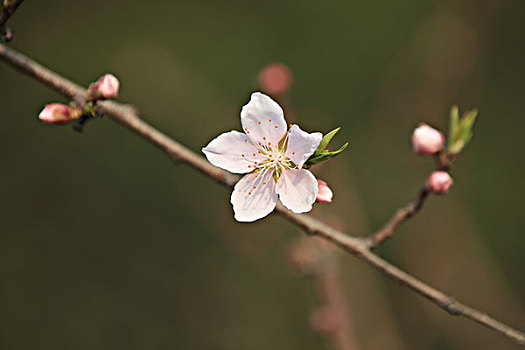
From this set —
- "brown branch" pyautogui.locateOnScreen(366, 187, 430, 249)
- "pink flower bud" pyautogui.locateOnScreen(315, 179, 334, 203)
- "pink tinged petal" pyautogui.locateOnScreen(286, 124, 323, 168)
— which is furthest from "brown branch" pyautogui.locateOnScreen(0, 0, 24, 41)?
"brown branch" pyautogui.locateOnScreen(366, 187, 430, 249)

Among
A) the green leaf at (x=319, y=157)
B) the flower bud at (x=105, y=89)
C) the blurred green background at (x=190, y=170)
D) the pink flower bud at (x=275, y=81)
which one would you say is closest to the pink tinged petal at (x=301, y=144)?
the green leaf at (x=319, y=157)

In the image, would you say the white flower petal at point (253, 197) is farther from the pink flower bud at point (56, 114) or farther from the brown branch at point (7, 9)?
the brown branch at point (7, 9)

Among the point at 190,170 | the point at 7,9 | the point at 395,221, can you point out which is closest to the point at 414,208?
the point at 395,221

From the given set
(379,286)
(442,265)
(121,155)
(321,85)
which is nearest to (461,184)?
(442,265)

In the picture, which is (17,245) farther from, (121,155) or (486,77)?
(486,77)

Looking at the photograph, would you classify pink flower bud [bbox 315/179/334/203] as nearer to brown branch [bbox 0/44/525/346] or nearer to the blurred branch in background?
brown branch [bbox 0/44/525/346]

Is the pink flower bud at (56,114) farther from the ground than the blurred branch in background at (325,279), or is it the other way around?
the blurred branch in background at (325,279)

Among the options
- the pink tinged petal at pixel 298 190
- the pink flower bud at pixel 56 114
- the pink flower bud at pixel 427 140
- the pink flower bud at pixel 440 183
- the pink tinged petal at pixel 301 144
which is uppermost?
the pink flower bud at pixel 427 140

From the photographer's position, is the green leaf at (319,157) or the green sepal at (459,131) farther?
the green sepal at (459,131)
